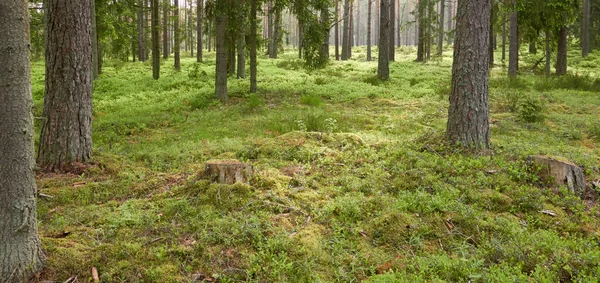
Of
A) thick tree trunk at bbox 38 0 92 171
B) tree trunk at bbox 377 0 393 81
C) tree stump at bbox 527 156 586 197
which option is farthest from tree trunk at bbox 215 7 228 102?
tree stump at bbox 527 156 586 197

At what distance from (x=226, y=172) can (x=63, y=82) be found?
116 inches

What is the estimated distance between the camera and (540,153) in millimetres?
6203

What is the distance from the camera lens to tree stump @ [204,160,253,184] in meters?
5.13

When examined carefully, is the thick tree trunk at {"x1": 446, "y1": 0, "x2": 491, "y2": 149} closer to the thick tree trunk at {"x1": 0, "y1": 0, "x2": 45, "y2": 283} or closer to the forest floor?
the forest floor

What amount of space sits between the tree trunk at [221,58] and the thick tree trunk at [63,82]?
6.59 meters

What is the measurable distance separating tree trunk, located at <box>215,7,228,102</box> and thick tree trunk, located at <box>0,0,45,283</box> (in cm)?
933

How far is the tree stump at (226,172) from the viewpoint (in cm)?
513

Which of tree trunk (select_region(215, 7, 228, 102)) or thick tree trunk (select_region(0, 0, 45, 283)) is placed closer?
thick tree trunk (select_region(0, 0, 45, 283))

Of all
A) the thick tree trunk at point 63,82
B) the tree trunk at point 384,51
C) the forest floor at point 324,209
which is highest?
the tree trunk at point 384,51

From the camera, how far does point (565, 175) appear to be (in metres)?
5.20

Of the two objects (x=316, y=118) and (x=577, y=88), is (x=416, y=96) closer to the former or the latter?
(x=316, y=118)

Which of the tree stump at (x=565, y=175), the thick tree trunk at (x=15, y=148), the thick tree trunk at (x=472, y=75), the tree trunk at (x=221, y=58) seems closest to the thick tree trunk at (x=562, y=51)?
the thick tree trunk at (x=472, y=75)

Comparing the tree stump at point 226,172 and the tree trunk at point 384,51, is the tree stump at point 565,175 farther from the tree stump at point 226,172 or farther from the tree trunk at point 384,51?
the tree trunk at point 384,51

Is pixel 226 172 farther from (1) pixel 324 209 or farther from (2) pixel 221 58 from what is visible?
(2) pixel 221 58
